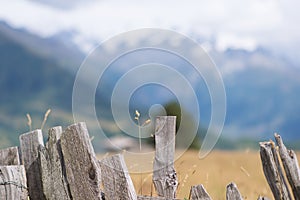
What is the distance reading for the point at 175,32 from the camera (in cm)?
373

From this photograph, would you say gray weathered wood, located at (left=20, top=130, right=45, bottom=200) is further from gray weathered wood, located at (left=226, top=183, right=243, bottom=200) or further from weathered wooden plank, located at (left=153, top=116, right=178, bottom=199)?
gray weathered wood, located at (left=226, top=183, right=243, bottom=200)

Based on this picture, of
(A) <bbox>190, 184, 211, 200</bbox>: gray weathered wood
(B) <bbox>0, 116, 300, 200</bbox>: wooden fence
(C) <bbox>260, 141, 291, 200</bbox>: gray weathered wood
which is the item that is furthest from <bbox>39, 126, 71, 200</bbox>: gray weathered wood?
(C) <bbox>260, 141, 291, 200</bbox>: gray weathered wood

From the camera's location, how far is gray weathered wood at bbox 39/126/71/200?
127 inches

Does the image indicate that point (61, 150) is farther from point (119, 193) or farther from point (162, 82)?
point (162, 82)

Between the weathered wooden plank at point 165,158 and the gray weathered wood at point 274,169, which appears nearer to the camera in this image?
the gray weathered wood at point 274,169

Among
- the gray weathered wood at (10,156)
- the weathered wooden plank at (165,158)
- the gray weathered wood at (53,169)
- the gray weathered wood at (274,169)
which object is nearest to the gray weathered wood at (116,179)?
the gray weathered wood at (53,169)

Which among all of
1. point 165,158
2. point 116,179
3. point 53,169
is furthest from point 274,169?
point 53,169

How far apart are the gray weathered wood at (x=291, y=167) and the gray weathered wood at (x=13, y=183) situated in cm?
158

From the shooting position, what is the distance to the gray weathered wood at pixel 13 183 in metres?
3.34

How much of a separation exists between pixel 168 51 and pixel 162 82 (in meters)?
0.46

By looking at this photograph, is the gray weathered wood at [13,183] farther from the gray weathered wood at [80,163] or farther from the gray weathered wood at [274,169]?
the gray weathered wood at [274,169]

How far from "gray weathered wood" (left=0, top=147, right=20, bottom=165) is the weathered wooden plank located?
2.95 ft

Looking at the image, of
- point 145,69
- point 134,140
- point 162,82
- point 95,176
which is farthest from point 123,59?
point 95,176

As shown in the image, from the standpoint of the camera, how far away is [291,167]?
302 centimetres
